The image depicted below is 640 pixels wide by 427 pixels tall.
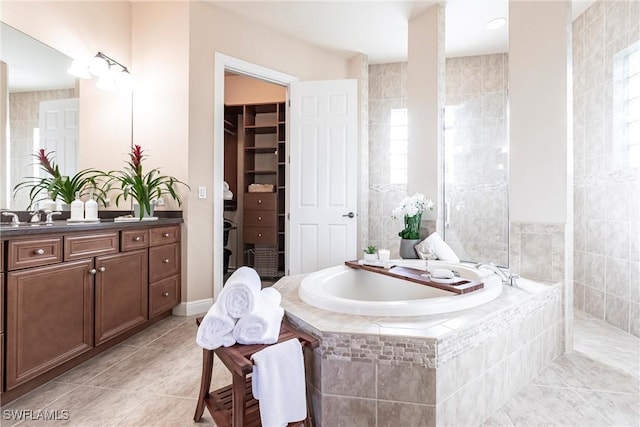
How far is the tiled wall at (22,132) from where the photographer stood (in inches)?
75.0

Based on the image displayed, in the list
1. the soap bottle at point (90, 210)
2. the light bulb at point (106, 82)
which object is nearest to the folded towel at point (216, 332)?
the soap bottle at point (90, 210)

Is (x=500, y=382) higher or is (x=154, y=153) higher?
(x=154, y=153)

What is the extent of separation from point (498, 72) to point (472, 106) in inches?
46.2

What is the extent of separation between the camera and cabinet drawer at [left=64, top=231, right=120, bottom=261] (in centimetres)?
170

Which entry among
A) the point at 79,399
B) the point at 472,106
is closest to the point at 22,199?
the point at 79,399

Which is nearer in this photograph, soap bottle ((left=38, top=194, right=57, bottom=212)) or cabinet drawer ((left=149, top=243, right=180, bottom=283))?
soap bottle ((left=38, top=194, right=57, bottom=212))

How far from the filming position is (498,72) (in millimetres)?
Answer: 3613

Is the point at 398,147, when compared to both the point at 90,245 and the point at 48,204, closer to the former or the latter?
the point at 90,245

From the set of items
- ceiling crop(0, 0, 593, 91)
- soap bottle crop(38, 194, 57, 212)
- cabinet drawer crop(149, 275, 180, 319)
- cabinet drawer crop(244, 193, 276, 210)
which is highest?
ceiling crop(0, 0, 593, 91)

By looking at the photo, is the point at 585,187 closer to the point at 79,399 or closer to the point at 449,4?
the point at 449,4

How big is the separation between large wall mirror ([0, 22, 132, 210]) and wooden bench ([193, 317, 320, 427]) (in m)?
1.72

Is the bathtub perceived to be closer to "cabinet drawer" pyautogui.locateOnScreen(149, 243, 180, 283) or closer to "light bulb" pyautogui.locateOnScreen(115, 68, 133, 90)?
"cabinet drawer" pyautogui.locateOnScreen(149, 243, 180, 283)

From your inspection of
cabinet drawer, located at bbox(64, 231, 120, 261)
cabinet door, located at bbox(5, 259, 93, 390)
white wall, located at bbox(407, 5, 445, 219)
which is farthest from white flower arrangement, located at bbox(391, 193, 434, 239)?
cabinet door, located at bbox(5, 259, 93, 390)

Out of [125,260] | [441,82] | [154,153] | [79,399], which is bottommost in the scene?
[79,399]
